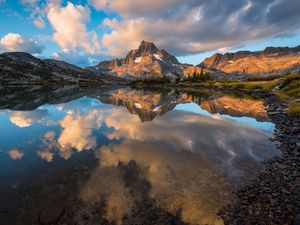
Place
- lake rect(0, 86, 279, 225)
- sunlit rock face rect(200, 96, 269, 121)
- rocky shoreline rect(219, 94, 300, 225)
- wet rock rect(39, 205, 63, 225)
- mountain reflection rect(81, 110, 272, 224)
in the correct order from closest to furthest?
1. rocky shoreline rect(219, 94, 300, 225)
2. wet rock rect(39, 205, 63, 225)
3. lake rect(0, 86, 279, 225)
4. mountain reflection rect(81, 110, 272, 224)
5. sunlit rock face rect(200, 96, 269, 121)

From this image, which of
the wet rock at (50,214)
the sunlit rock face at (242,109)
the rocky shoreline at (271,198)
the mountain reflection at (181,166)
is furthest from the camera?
the sunlit rock face at (242,109)

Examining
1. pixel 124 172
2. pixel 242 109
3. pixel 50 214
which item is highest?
pixel 50 214

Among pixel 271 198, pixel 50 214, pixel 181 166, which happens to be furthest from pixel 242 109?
pixel 50 214

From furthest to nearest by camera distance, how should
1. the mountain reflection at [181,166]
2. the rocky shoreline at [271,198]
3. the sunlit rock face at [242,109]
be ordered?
the sunlit rock face at [242,109] → the mountain reflection at [181,166] → the rocky shoreline at [271,198]

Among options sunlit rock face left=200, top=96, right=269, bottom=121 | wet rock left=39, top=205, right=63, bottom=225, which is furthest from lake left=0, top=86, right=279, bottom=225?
sunlit rock face left=200, top=96, right=269, bottom=121

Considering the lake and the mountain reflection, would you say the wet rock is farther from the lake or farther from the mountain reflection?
the mountain reflection

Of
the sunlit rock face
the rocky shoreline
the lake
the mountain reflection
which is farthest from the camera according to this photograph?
the sunlit rock face

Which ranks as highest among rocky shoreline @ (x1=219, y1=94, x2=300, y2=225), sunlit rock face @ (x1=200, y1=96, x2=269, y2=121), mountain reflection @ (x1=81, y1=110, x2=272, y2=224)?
rocky shoreline @ (x1=219, y1=94, x2=300, y2=225)

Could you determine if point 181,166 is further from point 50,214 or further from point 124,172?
point 50,214

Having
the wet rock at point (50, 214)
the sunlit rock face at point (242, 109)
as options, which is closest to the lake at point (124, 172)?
the wet rock at point (50, 214)

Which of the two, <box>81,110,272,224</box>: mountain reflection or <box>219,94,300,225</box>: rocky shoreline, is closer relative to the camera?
<box>219,94,300,225</box>: rocky shoreline

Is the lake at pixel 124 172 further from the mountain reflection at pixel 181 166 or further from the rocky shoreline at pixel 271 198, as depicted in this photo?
the rocky shoreline at pixel 271 198

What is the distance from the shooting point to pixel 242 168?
718 inches

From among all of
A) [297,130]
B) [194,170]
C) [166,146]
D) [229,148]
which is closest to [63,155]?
A: [166,146]
